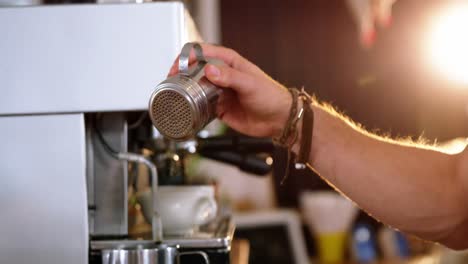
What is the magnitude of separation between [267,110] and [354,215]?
76.5 inches

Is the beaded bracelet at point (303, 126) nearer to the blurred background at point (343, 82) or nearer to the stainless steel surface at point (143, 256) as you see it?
the stainless steel surface at point (143, 256)

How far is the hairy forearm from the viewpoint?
1195mm

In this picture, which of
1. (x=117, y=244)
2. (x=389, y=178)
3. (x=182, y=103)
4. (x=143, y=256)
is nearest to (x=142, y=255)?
(x=143, y=256)

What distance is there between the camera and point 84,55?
1.09 metres

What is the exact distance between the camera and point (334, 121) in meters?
1.21

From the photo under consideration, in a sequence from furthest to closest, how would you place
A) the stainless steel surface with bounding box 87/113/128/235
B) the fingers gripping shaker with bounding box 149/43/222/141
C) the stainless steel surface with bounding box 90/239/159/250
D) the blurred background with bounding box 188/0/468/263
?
1. the blurred background with bounding box 188/0/468/263
2. the stainless steel surface with bounding box 87/113/128/235
3. the stainless steel surface with bounding box 90/239/159/250
4. the fingers gripping shaker with bounding box 149/43/222/141

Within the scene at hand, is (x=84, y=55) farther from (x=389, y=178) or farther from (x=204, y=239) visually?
(x=389, y=178)

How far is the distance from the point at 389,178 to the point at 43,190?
19.6 inches

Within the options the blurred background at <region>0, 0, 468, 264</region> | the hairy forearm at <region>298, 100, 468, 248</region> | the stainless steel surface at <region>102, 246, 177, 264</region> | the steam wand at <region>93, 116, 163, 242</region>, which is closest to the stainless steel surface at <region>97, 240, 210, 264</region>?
the stainless steel surface at <region>102, 246, 177, 264</region>

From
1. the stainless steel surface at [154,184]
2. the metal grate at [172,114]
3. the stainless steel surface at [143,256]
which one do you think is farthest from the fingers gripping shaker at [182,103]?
the stainless steel surface at [154,184]

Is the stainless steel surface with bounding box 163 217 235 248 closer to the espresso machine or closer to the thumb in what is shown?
the espresso machine

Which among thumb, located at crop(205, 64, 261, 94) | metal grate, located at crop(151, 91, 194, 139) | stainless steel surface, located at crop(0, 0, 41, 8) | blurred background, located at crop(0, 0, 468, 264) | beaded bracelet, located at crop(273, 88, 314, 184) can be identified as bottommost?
blurred background, located at crop(0, 0, 468, 264)

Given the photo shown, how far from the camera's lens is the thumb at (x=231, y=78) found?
94cm

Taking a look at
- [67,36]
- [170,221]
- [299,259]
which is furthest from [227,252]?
[299,259]
